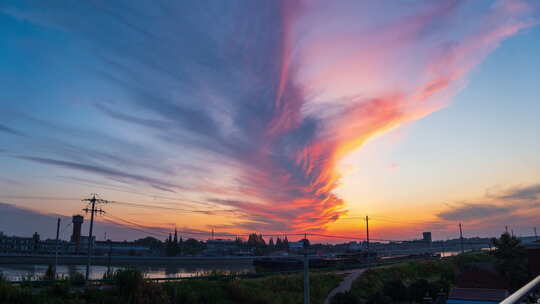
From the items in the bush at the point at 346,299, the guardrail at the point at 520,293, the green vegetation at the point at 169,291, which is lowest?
the bush at the point at 346,299

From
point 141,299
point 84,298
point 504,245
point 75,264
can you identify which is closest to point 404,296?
point 504,245

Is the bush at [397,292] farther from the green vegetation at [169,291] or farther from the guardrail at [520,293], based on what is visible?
the guardrail at [520,293]

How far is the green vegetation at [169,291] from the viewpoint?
24.9m

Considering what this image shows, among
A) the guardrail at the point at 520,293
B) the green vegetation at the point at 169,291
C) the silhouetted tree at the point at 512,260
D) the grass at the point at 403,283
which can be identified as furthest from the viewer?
the silhouetted tree at the point at 512,260

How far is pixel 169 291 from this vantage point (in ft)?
104

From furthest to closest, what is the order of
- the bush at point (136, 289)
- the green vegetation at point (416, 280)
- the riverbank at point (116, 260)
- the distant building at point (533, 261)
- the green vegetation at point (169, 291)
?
the riverbank at point (116, 260) → the distant building at point (533, 261) → the green vegetation at point (416, 280) → the bush at point (136, 289) → the green vegetation at point (169, 291)

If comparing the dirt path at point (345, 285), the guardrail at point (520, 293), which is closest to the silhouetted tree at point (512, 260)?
the dirt path at point (345, 285)

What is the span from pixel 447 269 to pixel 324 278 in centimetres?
3731

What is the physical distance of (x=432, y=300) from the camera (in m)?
42.8

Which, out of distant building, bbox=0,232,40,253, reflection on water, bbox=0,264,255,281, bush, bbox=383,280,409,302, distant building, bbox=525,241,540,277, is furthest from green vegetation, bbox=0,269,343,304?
distant building, bbox=0,232,40,253

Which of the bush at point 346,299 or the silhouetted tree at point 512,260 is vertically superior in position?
the silhouetted tree at point 512,260

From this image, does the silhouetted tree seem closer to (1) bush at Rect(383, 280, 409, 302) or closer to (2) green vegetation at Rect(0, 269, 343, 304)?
(1) bush at Rect(383, 280, 409, 302)

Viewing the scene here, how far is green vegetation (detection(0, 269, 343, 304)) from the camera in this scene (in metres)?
24.9

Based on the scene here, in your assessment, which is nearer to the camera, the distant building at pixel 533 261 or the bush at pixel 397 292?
the bush at pixel 397 292
